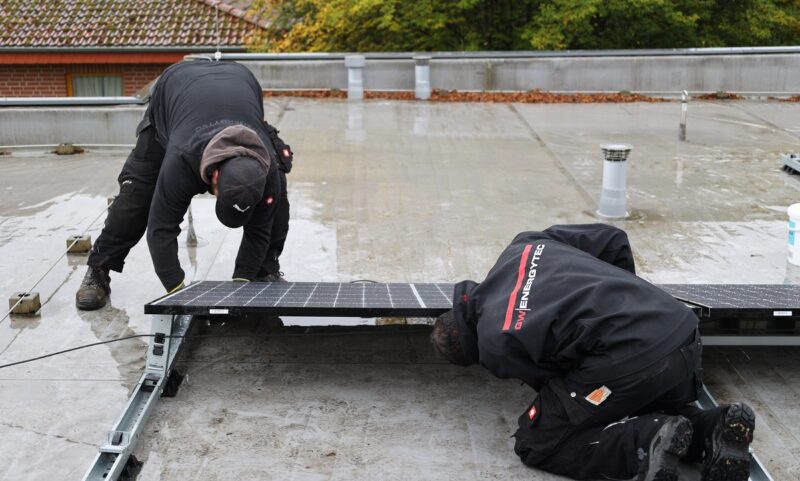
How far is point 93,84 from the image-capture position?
24.0 m

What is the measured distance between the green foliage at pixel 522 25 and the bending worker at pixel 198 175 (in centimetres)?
1240

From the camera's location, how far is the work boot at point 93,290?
20.0 ft

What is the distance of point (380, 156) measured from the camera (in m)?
10.4

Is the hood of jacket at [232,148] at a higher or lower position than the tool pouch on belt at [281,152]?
higher

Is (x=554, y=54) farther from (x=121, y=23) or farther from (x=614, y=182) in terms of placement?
(x=121, y=23)

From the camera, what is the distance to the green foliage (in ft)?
59.5

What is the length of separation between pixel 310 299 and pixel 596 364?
1.68m

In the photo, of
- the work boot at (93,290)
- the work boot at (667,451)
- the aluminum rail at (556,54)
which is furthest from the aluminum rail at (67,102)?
the work boot at (667,451)

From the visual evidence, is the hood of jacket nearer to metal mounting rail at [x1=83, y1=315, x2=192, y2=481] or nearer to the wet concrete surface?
metal mounting rail at [x1=83, y1=315, x2=192, y2=481]

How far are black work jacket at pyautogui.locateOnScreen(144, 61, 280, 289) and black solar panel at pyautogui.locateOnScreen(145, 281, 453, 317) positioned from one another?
30 centimetres

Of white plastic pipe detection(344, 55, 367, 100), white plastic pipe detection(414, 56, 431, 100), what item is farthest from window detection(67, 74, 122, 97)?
white plastic pipe detection(414, 56, 431, 100)

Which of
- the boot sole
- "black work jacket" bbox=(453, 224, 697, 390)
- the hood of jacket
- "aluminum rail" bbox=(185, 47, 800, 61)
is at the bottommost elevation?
the boot sole

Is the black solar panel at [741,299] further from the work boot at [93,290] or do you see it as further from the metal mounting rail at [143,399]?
the work boot at [93,290]

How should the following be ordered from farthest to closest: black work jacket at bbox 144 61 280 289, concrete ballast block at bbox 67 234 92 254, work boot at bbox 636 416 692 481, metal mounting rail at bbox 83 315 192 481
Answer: concrete ballast block at bbox 67 234 92 254, black work jacket at bbox 144 61 280 289, metal mounting rail at bbox 83 315 192 481, work boot at bbox 636 416 692 481
